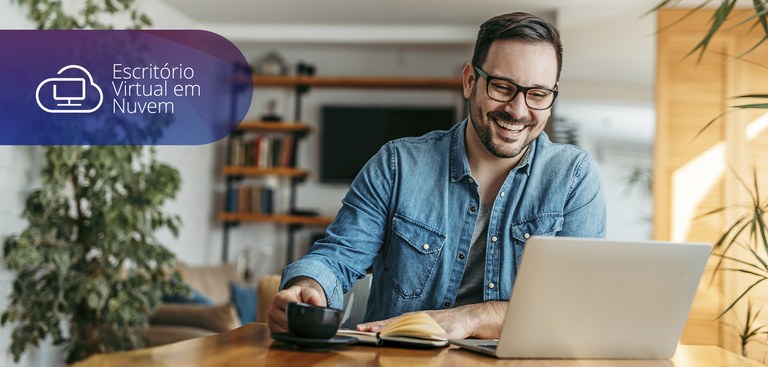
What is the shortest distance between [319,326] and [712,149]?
444 centimetres

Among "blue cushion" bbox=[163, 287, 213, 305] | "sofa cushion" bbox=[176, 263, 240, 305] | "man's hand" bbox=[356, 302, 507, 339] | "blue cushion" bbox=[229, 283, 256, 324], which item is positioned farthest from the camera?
"sofa cushion" bbox=[176, 263, 240, 305]

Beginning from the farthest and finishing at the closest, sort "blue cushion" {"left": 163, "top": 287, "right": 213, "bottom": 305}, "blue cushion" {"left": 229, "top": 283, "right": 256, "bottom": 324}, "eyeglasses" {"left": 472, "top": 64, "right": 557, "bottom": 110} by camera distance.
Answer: "blue cushion" {"left": 229, "top": 283, "right": 256, "bottom": 324}
"blue cushion" {"left": 163, "top": 287, "right": 213, "bottom": 305}
"eyeglasses" {"left": 472, "top": 64, "right": 557, "bottom": 110}

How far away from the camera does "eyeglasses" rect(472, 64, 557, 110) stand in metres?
1.68

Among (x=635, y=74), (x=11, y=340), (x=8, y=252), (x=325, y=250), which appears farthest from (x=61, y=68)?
(x=635, y=74)

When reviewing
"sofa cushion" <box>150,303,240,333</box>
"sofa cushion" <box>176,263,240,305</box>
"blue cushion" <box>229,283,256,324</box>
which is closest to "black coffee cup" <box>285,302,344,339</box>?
"sofa cushion" <box>150,303,240,333</box>

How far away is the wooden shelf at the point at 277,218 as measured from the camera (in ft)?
22.3

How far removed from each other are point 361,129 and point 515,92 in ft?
17.4

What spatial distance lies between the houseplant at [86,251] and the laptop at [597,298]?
2931 millimetres

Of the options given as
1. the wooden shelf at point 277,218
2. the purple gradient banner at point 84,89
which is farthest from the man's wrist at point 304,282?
the wooden shelf at point 277,218

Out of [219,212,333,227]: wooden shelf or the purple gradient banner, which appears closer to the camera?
the purple gradient banner

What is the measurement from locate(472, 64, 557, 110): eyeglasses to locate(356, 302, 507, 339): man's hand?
398 millimetres

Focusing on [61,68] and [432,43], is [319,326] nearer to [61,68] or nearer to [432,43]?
[61,68]

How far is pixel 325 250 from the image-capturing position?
1657 millimetres

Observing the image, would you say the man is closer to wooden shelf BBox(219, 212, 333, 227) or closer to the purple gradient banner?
the purple gradient banner
